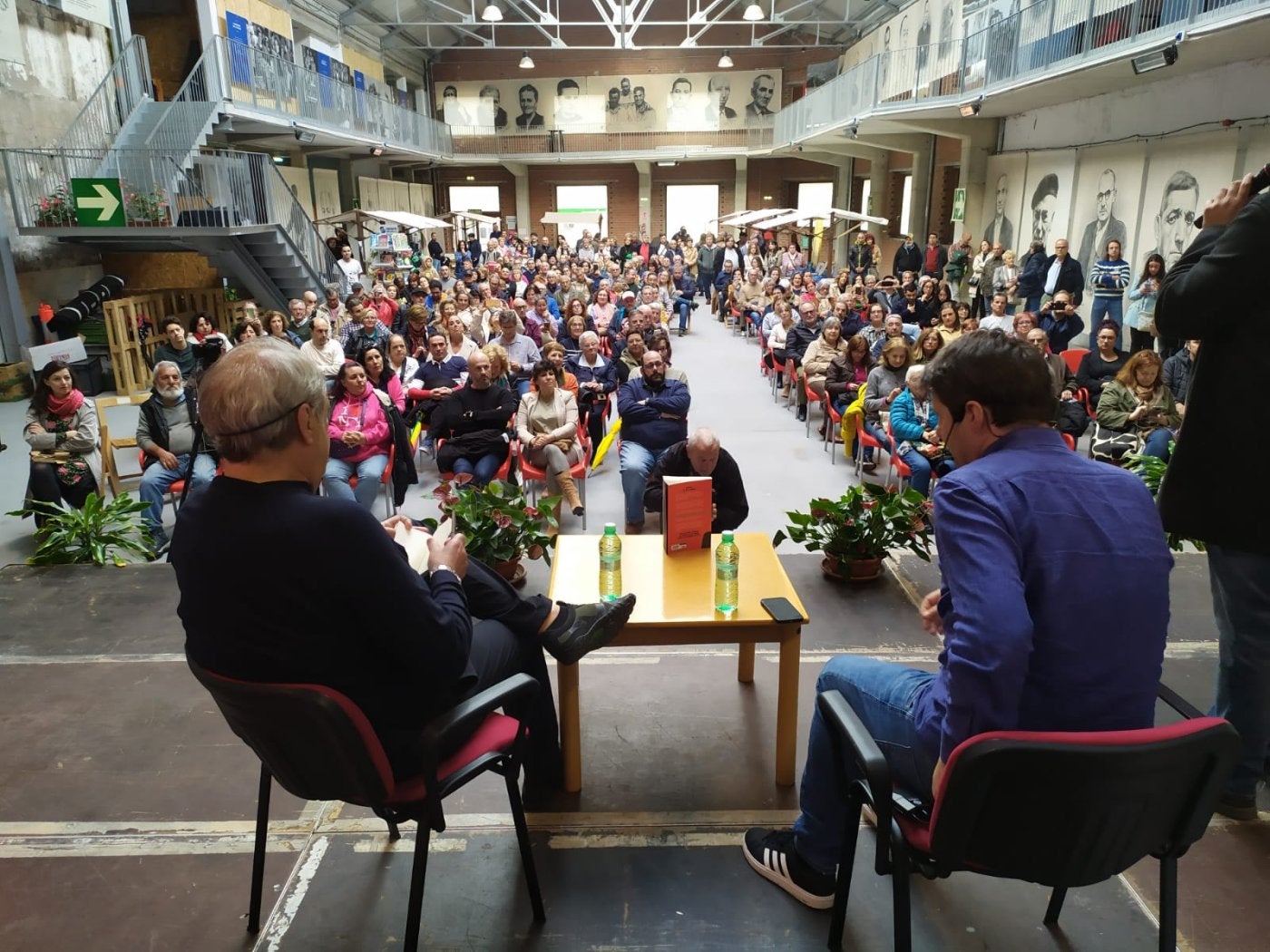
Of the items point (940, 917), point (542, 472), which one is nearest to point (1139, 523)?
point (940, 917)

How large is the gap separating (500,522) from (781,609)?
1825 mm

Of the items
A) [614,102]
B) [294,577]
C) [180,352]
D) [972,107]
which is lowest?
[180,352]

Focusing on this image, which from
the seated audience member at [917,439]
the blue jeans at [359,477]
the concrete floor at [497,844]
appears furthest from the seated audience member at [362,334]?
the concrete floor at [497,844]

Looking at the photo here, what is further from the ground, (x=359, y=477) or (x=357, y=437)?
(x=357, y=437)

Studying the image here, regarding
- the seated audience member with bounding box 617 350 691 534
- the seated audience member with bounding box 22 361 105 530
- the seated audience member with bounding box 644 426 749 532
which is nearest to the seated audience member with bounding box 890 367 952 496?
the seated audience member with bounding box 617 350 691 534

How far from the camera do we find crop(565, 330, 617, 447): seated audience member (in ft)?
22.2

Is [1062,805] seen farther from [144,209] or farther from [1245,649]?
[144,209]

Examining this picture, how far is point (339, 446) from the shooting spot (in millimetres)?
5414

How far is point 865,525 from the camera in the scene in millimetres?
3918

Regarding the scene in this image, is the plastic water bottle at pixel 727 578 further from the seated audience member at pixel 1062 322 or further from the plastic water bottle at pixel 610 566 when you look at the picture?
the seated audience member at pixel 1062 322

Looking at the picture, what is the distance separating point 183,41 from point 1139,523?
1758 centimetres

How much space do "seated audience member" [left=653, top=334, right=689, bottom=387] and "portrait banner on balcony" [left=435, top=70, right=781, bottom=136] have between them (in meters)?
23.4

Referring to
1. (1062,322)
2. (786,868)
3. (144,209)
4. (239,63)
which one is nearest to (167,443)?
(786,868)

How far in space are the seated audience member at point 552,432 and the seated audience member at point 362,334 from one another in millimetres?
2346
